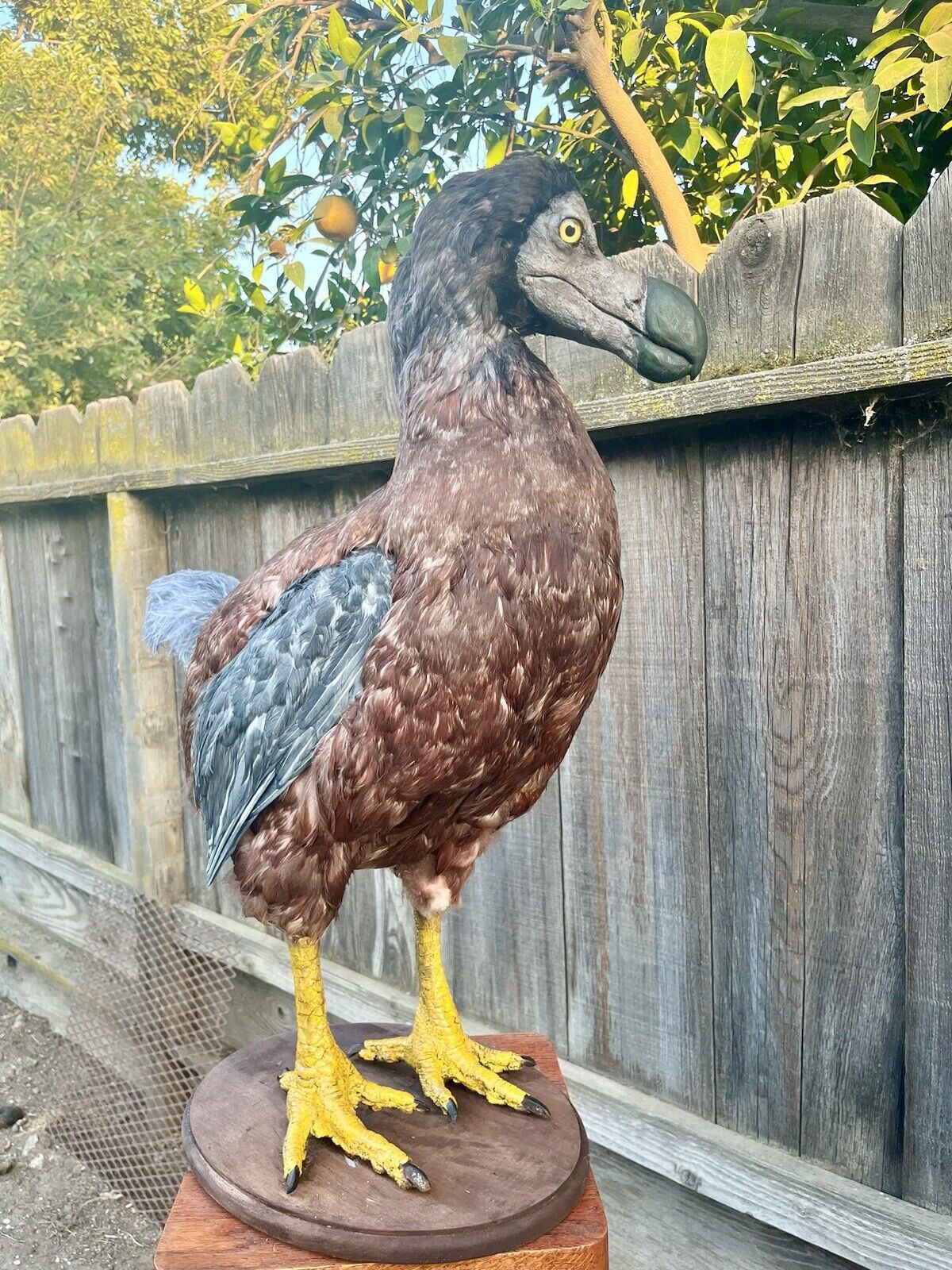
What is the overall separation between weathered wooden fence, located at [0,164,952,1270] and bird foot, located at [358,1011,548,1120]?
19.4 inches

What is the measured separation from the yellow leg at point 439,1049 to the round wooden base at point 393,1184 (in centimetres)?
2

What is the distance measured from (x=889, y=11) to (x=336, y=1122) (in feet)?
5.69

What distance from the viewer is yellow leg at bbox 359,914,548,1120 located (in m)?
1.36

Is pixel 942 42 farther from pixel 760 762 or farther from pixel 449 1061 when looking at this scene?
pixel 449 1061

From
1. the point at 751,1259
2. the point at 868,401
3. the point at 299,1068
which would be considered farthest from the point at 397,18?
the point at 751,1259

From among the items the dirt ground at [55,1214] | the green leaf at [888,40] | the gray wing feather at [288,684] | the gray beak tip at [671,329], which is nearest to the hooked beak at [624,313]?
the gray beak tip at [671,329]

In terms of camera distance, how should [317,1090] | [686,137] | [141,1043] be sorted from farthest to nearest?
[141,1043], [686,137], [317,1090]

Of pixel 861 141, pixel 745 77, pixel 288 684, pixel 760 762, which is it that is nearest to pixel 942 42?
pixel 861 141

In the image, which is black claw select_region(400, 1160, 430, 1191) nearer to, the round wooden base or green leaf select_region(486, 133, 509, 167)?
the round wooden base

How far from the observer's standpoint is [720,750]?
1676 millimetres

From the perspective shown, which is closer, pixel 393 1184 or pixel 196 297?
pixel 393 1184

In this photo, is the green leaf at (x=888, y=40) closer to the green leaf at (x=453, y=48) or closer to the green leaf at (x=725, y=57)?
the green leaf at (x=725, y=57)

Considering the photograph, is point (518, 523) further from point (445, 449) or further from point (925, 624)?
point (925, 624)

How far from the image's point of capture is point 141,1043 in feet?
8.82
